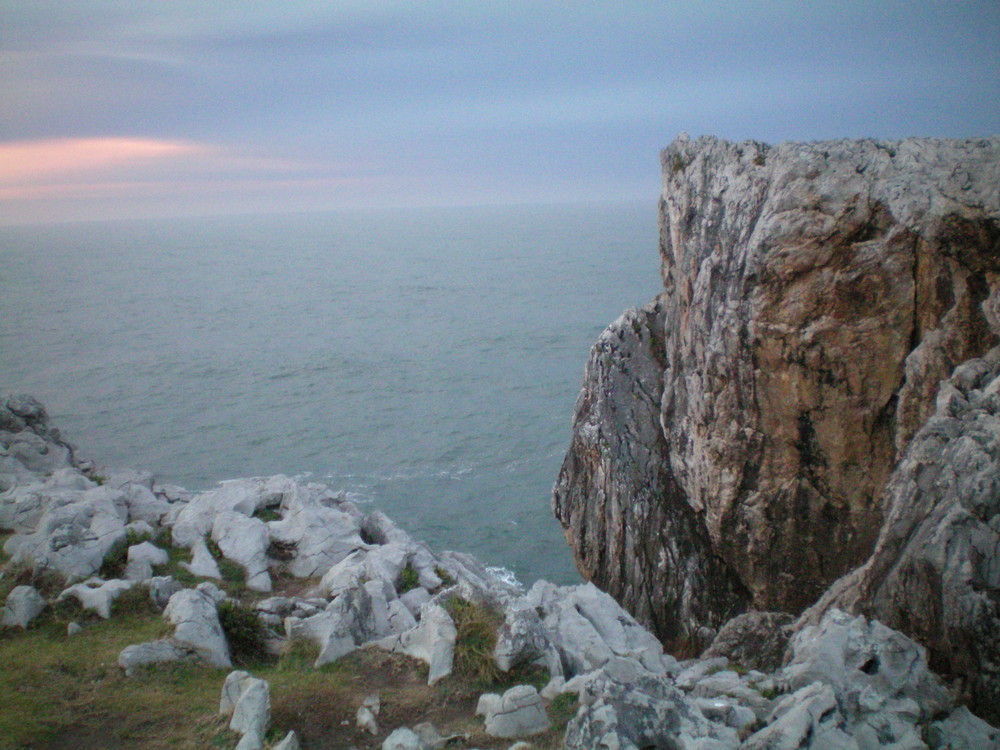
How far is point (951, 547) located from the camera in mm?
10273

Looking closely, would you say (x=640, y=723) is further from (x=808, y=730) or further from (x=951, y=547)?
(x=951, y=547)

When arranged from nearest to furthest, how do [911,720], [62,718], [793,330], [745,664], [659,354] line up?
[911,720] → [62,718] → [745,664] → [793,330] → [659,354]

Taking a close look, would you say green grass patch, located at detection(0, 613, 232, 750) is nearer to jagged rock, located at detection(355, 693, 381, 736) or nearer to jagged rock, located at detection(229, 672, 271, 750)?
jagged rock, located at detection(229, 672, 271, 750)

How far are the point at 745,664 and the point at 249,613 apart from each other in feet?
29.4

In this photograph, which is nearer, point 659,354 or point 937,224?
point 937,224

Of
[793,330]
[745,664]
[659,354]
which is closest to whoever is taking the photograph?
[745,664]

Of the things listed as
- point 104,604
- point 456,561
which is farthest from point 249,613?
point 456,561

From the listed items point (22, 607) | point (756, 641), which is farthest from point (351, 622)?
point (756, 641)

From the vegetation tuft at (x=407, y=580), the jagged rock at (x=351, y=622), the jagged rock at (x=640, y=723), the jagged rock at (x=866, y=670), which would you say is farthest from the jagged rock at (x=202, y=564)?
the jagged rock at (x=866, y=670)

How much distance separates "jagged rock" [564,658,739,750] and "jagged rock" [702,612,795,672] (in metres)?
4.22

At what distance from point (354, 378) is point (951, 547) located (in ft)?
160

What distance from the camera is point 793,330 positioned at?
50.6ft

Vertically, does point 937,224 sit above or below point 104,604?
above

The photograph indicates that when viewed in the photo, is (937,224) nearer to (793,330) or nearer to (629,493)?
(793,330)
